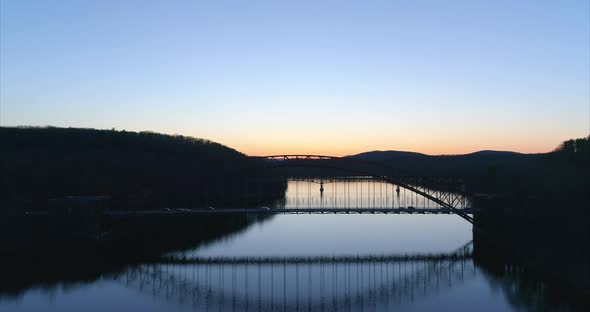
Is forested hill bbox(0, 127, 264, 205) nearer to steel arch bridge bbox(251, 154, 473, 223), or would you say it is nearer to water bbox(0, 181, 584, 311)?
steel arch bridge bbox(251, 154, 473, 223)

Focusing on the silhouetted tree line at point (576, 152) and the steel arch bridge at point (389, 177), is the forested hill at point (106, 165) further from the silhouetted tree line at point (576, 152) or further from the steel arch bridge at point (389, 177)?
the silhouetted tree line at point (576, 152)

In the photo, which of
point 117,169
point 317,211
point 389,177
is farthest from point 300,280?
point 117,169

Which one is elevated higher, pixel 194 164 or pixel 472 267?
pixel 194 164

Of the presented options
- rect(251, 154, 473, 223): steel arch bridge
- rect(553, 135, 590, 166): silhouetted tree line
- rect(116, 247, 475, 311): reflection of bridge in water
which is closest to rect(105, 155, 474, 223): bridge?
rect(251, 154, 473, 223): steel arch bridge

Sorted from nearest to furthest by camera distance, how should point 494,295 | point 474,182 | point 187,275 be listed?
point 494,295 → point 187,275 → point 474,182

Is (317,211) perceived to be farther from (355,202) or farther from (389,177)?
(355,202)

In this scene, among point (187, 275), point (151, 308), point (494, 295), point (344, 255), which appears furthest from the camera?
point (344, 255)

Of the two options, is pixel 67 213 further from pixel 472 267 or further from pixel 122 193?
pixel 472 267

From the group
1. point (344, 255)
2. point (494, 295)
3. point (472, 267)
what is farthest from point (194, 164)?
point (494, 295)

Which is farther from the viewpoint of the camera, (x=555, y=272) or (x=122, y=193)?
(x=122, y=193)
